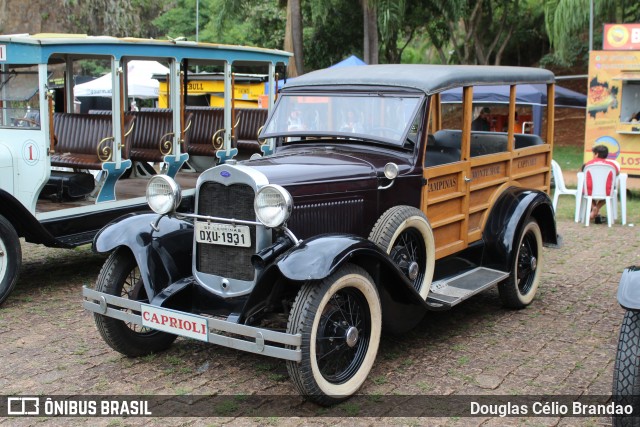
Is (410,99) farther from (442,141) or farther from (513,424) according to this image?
(513,424)

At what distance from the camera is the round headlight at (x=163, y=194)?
4.75m

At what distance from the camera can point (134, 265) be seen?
5.03 metres

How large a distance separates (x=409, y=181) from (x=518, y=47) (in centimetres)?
2304

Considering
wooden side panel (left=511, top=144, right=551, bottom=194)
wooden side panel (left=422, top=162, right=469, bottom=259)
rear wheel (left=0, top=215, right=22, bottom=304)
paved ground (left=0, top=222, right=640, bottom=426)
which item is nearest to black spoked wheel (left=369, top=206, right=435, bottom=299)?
wooden side panel (left=422, top=162, right=469, bottom=259)

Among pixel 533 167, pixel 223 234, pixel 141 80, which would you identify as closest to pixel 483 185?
pixel 533 167

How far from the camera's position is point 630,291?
372 cm

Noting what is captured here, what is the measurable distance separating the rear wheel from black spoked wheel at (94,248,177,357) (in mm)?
1676

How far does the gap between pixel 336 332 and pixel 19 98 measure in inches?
172

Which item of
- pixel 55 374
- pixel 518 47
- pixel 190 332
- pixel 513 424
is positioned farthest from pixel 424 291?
pixel 518 47

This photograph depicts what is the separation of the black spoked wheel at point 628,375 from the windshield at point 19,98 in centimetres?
542

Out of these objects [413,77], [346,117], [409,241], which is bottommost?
[409,241]

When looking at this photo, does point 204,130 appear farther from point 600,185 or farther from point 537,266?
point 600,185

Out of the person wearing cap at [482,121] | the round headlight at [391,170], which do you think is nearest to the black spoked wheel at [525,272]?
the round headlight at [391,170]

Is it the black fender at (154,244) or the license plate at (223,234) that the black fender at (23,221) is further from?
the license plate at (223,234)
